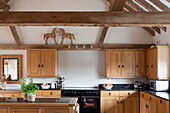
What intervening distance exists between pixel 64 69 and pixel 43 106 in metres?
3.74

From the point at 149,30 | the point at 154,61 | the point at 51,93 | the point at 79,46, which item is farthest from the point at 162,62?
the point at 51,93

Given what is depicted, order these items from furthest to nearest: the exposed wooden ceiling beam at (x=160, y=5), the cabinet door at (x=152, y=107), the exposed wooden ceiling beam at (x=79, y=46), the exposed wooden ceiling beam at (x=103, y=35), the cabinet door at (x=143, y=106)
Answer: the exposed wooden ceiling beam at (x=79, y=46) < the exposed wooden ceiling beam at (x=103, y=35) < the cabinet door at (x=143, y=106) < the cabinet door at (x=152, y=107) < the exposed wooden ceiling beam at (x=160, y=5)

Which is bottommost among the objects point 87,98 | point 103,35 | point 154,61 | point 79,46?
point 87,98

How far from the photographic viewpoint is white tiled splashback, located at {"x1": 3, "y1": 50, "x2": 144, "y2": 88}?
7.81m

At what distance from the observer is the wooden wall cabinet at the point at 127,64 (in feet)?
24.4

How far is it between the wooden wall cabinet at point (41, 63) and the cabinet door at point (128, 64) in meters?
2.25

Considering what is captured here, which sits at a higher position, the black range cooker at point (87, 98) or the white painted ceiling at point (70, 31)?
the white painted ceiling at point (70, 31)

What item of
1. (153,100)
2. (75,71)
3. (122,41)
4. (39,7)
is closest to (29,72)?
(75,71)

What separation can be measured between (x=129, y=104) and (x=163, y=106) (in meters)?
2.25

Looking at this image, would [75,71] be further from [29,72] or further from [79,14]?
[79,14]

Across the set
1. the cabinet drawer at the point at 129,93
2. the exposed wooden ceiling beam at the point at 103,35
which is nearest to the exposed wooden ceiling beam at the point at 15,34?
the exposed wooden ceiling beam at the point at 103,35

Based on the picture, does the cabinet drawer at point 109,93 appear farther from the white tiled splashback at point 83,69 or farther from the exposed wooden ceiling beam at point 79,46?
the exposed wooden ceiling beam at point 79,46

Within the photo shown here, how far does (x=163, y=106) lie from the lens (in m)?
4.84

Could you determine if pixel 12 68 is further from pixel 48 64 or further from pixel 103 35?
pixel 103 35
